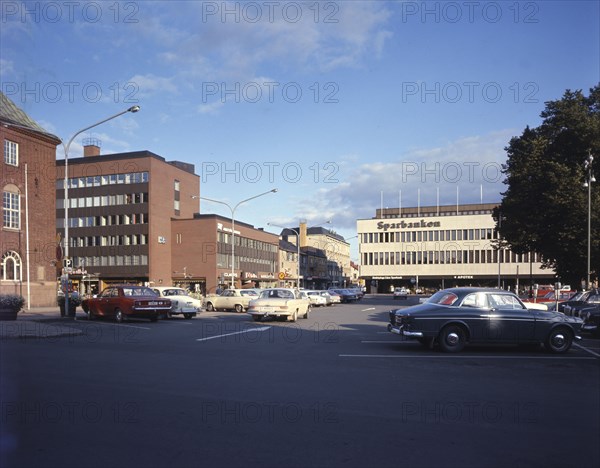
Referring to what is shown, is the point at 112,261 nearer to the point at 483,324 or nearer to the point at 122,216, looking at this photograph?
the point at 122,216

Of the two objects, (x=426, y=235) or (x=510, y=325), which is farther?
(x=426, y=235)

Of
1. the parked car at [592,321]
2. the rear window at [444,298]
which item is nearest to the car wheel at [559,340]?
the rear window at [444,298]

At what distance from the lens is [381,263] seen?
103 m

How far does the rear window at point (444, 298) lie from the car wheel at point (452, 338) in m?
0.61

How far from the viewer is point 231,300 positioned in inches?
1362

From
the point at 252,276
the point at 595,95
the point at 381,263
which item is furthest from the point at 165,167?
the point at 595,95

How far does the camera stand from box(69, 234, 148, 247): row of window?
71625 millimetres

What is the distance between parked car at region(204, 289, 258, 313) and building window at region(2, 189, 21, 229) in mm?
13212

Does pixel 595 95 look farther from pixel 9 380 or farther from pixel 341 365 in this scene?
pixel 9 380

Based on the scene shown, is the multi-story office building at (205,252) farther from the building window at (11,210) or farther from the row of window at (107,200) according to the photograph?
the building window at (11,210)

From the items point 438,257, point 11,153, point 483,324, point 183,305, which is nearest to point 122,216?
point 11,153

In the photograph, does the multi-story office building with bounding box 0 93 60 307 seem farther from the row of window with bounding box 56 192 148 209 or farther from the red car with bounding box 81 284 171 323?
the row of window with bounding box 56 192 148 209

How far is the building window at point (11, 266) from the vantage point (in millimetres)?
35162

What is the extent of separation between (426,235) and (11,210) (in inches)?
2933
